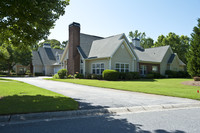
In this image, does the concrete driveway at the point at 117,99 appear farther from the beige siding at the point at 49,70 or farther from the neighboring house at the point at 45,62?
the beige siding at the point at 49,70

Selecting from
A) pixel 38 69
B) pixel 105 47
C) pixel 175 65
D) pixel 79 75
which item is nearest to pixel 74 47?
pixel 79 75

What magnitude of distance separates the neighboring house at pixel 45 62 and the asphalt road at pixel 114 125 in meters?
38.9

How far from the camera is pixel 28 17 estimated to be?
828cm

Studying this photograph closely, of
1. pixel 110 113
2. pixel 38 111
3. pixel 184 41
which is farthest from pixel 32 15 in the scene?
pixel 184 41

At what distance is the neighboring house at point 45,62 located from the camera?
44181 millimetres

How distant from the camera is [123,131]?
4395 mm

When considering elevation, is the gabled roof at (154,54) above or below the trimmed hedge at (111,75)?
above

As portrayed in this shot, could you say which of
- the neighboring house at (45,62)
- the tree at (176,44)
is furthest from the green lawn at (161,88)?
the tree at (176,44)

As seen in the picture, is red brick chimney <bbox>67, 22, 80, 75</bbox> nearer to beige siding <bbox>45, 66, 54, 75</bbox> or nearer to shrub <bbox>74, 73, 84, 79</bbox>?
shrub <bbox>74, 73, 84, 79</bbox>

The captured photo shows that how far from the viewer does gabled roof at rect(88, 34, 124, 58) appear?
83.8ft

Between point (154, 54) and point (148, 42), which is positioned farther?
point (148, 42)

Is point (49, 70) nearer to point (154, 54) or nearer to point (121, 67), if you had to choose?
point (121, 67)

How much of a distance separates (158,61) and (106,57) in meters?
14.1

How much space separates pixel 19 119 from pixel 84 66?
75.9ft
